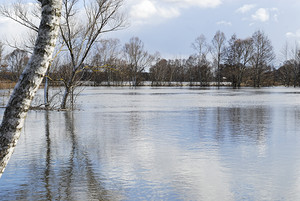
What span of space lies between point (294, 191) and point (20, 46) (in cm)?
1960

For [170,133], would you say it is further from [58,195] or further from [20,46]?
[20,46]

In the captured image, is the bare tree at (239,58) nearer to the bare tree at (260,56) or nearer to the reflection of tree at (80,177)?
the bare tree at (260,56)

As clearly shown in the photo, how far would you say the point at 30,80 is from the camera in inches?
145

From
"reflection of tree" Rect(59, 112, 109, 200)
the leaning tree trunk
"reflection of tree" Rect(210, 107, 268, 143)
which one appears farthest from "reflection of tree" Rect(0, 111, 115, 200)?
"reflection of tree" Rect(210, 107, 268, 143)

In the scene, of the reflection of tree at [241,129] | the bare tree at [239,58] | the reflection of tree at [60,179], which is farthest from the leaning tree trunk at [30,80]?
the bare tree at [239,58]

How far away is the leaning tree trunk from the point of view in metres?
3.67

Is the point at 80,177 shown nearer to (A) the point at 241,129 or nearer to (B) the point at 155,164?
(B) the point at 155,164

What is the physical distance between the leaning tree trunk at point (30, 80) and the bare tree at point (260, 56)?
89.1 metres

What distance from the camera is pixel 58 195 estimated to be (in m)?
5.87

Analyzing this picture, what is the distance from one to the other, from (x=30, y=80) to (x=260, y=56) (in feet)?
298

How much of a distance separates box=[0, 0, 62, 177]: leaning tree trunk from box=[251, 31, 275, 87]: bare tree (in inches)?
3507

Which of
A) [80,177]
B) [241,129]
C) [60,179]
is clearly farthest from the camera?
[241,129]

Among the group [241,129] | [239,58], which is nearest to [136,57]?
[239,58]

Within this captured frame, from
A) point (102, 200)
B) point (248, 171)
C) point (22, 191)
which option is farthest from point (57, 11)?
point (248, 171)
